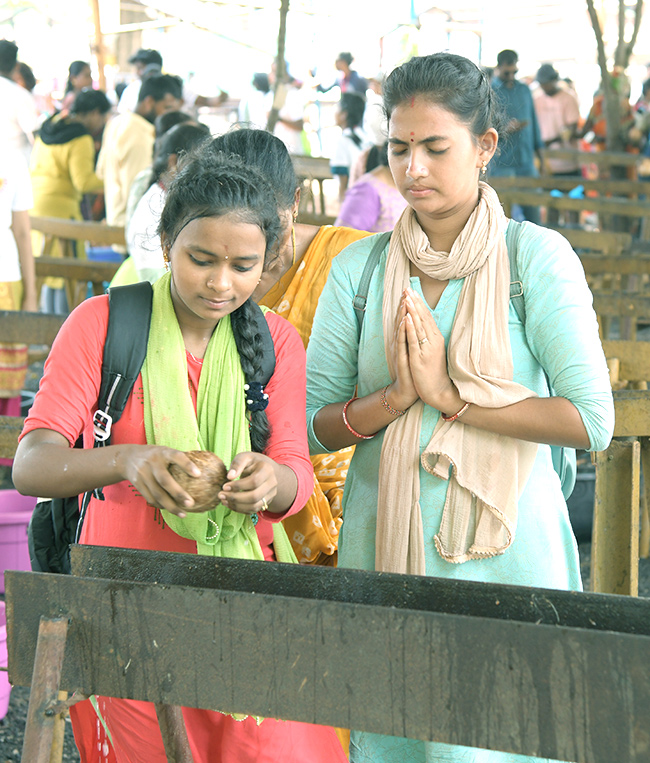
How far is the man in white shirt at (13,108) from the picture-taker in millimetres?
5371

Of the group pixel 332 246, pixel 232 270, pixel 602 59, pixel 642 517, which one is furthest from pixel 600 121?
pixel 232 270

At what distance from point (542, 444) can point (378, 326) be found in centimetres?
A: 38

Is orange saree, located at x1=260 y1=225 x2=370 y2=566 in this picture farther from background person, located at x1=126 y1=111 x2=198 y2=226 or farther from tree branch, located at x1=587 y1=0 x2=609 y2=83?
tree branch, located at x1=587 y1=0 x2=609 y2=83

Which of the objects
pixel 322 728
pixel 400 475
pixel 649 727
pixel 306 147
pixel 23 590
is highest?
pixel 306 147

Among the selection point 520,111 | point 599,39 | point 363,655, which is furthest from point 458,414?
point 599,39

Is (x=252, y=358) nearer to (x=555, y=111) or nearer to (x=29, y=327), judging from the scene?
(x=29, y=327)

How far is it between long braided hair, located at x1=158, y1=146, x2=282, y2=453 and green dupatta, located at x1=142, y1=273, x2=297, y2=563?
0.03 metres

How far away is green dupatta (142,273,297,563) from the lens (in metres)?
1.61

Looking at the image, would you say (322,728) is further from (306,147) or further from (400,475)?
(306,147)

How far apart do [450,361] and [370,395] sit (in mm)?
181

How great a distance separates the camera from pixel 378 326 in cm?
182

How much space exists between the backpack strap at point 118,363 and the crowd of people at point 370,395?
2cm

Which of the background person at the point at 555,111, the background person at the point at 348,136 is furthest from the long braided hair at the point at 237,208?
the background person at the point at 555,111

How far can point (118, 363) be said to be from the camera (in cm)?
A: 160
